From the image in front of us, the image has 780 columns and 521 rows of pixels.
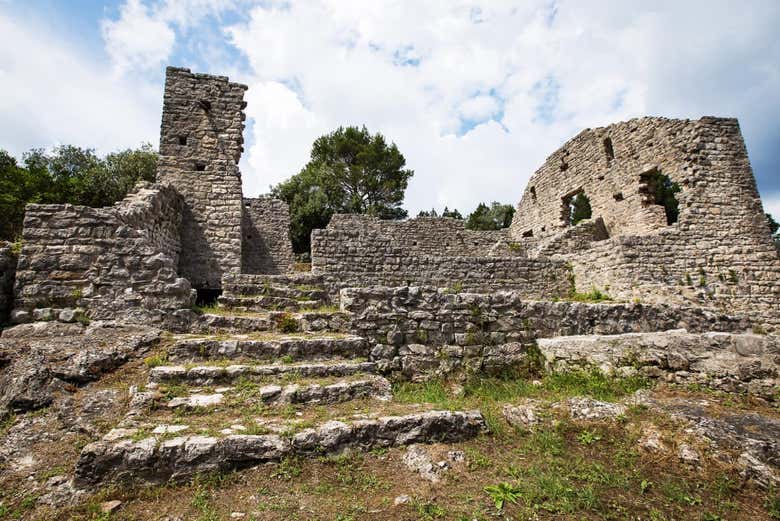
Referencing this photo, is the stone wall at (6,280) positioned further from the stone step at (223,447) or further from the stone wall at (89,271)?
the stone step at (223,447)

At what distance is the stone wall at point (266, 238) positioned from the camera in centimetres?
1530

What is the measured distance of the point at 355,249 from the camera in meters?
10.5

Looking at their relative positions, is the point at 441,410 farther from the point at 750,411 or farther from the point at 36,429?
the point at 36,429

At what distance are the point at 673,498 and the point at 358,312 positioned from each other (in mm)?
4236

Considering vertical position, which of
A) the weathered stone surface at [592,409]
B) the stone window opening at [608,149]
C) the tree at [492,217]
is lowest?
the weathered stone surface at [592,409]

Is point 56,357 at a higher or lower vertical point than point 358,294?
lower

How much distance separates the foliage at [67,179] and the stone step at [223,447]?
18.3 metres

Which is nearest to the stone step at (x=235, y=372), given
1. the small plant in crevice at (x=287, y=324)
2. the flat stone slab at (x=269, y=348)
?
the flat stone slab at (x=269, y=348)

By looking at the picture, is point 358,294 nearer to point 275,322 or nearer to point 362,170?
point 275,322

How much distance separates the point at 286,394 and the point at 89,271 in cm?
394

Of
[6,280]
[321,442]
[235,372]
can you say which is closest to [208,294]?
[6,280]

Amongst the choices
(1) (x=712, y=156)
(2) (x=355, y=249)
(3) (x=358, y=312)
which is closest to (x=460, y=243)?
(2) (x=355, y=249)

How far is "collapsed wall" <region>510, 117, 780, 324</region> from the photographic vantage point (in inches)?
429

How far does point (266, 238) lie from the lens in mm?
15820
